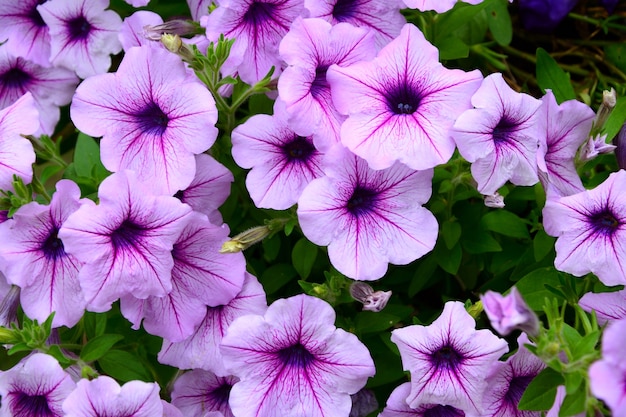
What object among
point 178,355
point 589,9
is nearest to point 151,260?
point 178,355

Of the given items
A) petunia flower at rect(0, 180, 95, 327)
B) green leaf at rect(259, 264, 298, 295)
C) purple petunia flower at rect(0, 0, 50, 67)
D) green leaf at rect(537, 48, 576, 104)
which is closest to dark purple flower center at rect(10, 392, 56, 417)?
petunia flower at rect(0, 180, 95, 327)

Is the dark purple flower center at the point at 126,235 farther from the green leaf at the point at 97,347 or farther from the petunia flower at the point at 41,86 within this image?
the petunia flower at the point at 41,86

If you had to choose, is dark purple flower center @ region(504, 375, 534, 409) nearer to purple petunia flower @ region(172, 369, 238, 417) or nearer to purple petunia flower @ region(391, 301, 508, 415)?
purple petunia flower @ region(391, 301, 508, 415)

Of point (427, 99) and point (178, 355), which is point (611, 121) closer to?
point (427, 99)

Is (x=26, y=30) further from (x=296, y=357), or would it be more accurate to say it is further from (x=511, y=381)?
(x=511, y=381)

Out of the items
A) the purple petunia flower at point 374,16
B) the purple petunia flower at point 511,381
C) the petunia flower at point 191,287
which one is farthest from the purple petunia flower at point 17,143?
the purple petunia flower at point 511,381

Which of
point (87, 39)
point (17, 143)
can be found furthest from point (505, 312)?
point (87, 39)

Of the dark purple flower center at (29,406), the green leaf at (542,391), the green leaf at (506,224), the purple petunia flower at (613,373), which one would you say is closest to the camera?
the purple petunia flower at (613,373)
